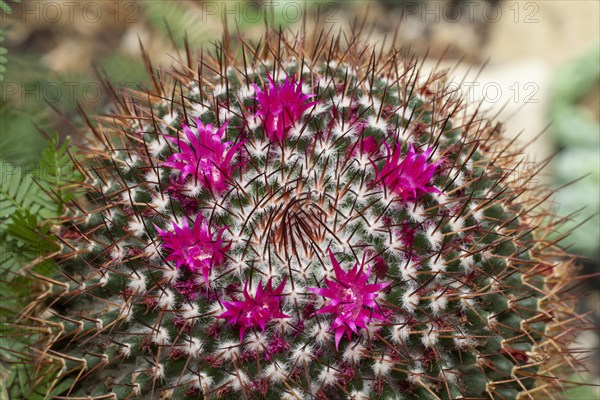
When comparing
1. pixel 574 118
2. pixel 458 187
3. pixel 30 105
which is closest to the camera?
pixel 458 187

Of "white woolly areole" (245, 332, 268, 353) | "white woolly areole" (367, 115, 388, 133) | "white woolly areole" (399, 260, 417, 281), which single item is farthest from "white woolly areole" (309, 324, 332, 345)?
"white woolly areole" (367, 115, 388, 133)

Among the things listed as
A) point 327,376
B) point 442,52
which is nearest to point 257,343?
point 327,376

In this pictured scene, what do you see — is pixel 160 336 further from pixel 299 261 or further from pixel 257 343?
pixel 299 261

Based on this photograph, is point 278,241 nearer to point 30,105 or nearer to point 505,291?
point 505,291

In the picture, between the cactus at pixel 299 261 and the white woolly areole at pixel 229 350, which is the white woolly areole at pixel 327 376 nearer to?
the cactus at pixel 299 261

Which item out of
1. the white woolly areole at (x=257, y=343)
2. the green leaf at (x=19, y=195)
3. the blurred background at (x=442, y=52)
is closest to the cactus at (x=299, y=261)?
the white woolly areole at (x=257, y=343)

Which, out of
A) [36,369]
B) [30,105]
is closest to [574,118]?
[30,105]
